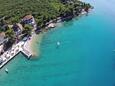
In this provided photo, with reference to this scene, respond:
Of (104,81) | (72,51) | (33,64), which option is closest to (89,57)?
(72,51)

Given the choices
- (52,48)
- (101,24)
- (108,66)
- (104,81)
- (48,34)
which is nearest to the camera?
(104,81)

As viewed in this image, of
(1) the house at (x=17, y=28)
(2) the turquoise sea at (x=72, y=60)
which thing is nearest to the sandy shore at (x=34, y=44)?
(2) the turquoise sea at (x=72, y=60)

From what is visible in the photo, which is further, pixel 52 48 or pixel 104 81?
pixel 52 48

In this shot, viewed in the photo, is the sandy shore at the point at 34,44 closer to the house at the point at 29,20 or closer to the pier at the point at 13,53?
the pier at the point at 13,53

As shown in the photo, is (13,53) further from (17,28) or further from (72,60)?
(72,60)

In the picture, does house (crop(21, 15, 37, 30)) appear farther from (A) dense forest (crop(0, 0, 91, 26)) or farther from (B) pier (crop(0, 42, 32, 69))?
(B) pier (crop(0, 42, 32, 69))

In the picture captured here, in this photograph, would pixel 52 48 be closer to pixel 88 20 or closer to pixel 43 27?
pixel 43 27

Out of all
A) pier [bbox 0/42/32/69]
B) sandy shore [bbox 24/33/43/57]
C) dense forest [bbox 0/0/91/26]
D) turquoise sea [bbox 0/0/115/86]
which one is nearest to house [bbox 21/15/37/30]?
dense forest [bbox 0/0/91/26]

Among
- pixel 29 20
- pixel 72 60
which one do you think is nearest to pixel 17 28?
pixel 29 20
